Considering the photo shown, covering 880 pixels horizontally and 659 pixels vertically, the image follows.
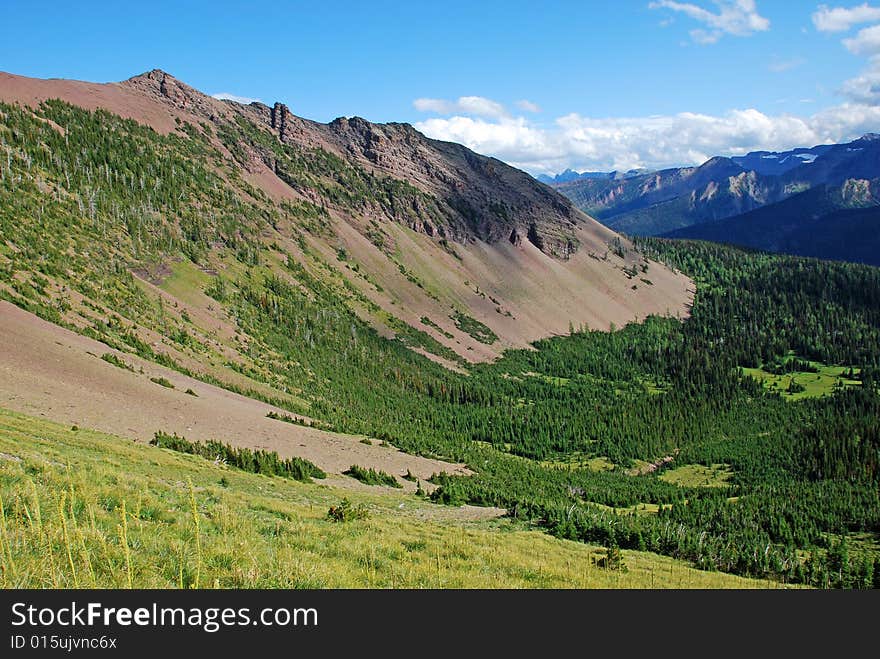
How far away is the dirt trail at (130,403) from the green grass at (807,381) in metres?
141

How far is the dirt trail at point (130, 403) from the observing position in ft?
161

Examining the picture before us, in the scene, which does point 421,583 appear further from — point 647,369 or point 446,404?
point 647,369

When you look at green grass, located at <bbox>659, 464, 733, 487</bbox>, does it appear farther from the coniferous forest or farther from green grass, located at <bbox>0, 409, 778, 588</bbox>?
green grass, located at <bbox>0, 409, 778, 588</bbox>

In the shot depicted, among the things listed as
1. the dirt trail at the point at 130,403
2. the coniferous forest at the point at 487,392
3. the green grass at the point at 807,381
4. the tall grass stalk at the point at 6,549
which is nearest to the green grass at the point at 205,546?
the tall grass stalk at the point at 6,549

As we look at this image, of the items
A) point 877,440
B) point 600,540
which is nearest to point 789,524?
point 600,540

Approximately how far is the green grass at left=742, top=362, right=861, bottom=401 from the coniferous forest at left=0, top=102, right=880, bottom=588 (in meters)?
1.46

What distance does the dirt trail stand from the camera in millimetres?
48938

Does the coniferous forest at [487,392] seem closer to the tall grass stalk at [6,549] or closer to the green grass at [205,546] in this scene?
the green grass at [205,546]

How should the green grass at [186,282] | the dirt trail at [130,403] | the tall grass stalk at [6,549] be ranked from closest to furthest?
the tall grass stalk at [6,549] < the dirt trail at [130,403] < the green grass at [186,282]

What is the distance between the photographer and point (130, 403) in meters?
55.9

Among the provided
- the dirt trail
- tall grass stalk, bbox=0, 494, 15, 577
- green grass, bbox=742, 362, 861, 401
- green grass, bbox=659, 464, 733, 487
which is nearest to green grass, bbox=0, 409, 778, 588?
tall grass stalk, bbox=0, 494, 15, 577

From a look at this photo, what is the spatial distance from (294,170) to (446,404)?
11301 centimetres

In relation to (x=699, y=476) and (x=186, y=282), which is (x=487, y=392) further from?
(x=186, y=282)

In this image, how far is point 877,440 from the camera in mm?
109062
